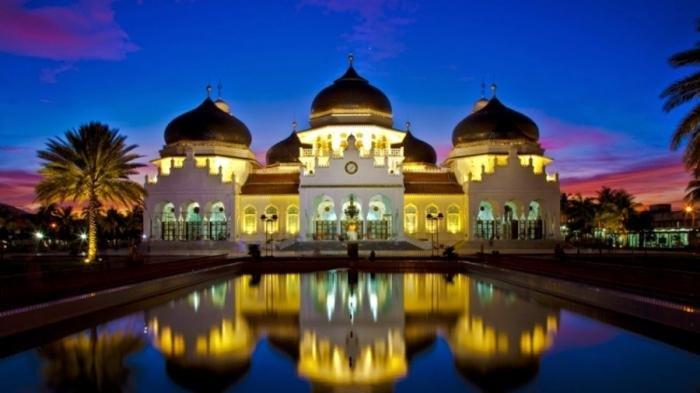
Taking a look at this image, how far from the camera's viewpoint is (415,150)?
58.8 m

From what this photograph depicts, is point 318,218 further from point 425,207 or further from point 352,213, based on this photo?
point 425,207

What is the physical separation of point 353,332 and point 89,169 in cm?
2181

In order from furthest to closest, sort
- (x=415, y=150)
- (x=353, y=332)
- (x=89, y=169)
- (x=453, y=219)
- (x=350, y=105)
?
1. (x=415, y=150)
2. (x=350, y=105)
3. (x=453, y=219)
4. (x=89, y=169)
5. (x=353, y=332)

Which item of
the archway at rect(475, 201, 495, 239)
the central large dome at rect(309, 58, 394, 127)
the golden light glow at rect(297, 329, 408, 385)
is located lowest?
the golden light glow at rect(297, 329, 408, 385)

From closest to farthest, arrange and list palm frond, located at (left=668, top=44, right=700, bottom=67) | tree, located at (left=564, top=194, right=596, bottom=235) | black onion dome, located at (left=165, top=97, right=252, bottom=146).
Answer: palm frond, located at (left=668, top=44, right=700, bottom=67) → black onion dome, located at (left=165, top=97, right=252, bottom=146) → tree, located at (left=564, top=194, right=596, bottom=235)

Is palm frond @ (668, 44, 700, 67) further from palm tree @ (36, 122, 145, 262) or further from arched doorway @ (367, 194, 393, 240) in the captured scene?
arched doorway @ (367, 194, 393, 240)

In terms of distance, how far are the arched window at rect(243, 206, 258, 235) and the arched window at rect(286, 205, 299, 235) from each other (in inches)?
104

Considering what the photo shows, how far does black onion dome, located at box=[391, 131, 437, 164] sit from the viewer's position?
5828 cm

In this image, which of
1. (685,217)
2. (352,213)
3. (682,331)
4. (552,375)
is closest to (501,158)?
(352,213)

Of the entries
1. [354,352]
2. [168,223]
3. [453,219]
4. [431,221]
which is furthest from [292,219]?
[354,352]

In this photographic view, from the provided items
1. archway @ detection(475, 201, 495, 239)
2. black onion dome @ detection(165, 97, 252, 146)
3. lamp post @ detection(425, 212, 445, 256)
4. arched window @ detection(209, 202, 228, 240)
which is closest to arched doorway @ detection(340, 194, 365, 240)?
lamp post @ detection(425, 212, 445, 256)

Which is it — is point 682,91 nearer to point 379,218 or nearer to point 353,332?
point 353,332

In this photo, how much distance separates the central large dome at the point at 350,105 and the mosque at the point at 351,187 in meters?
0.09

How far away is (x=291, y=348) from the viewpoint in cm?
1127
